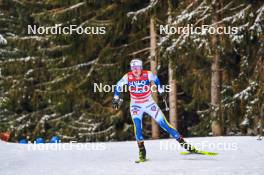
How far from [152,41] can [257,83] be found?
6136 millimetres

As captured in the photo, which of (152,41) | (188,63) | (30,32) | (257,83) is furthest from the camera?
(30,32)

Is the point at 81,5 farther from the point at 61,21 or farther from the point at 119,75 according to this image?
the point at 119,75

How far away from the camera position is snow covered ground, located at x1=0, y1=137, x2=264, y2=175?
373 inches

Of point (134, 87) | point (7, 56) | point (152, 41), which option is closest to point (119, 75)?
point (152, 41)

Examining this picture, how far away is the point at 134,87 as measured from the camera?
11.2m

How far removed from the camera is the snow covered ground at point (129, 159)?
948 centimetres

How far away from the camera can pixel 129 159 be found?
11.4 metres
